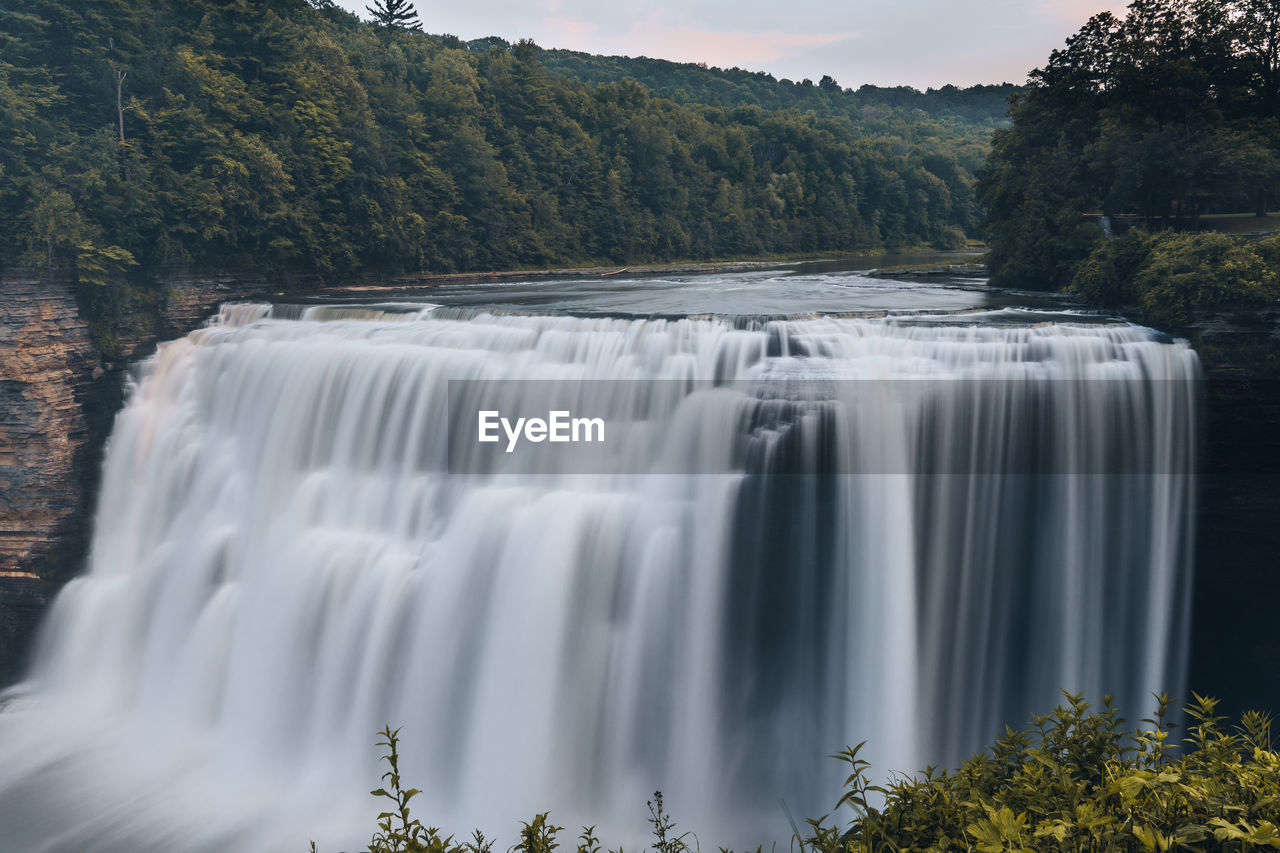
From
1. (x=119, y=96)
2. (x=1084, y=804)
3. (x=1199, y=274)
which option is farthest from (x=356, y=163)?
(x=1084, y=804)

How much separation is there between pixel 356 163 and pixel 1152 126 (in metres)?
30.4

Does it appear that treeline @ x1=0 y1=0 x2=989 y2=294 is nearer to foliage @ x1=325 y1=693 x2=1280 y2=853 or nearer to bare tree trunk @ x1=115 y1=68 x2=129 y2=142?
bare tree trunk @ x1=115 y1=68 x2=129 y2=142

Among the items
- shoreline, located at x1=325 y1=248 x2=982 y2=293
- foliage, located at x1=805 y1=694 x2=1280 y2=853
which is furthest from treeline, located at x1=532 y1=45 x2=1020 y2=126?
foliage, located at x1=805 y1=694 x2=1280 y2=853

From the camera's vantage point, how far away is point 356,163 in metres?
37.1

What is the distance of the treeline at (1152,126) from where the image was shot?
22.4m

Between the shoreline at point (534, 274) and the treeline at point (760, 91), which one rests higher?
the treeline at point (760, 91)

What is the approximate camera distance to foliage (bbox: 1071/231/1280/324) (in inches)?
652

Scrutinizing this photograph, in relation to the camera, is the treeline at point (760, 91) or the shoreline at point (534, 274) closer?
the shoreline at point (534, 274)

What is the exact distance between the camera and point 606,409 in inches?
683

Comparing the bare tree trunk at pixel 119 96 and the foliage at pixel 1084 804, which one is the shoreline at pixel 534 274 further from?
the foliage at pixel 1084 804

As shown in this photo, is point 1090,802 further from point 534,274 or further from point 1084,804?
point 534,274

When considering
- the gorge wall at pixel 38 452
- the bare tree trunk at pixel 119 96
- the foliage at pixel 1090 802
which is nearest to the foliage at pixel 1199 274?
the foliage at pixel 1090 802

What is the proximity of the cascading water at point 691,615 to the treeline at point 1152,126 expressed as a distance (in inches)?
323

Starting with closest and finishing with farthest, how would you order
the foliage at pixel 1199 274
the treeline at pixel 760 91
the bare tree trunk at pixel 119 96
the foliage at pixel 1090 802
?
the foliage at pixel 1090 802 < the foliage at pixel 1199 274 < the bare tree trunk at pixel 119 96 < the treeline at pixel 760 91
